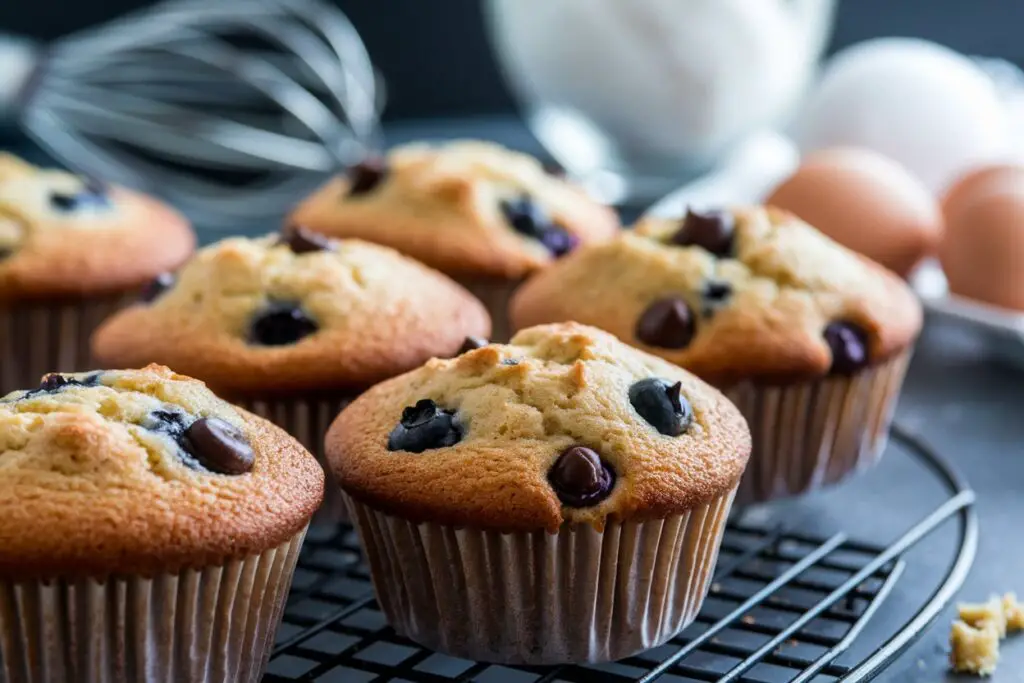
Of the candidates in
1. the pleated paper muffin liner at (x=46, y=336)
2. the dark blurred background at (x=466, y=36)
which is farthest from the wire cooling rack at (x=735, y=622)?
the dark blurred background at (x=466, y=36)

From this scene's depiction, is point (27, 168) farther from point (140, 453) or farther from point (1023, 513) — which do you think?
point (1023, 513)

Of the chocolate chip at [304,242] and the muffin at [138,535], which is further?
the chocolate chip at [304,242]

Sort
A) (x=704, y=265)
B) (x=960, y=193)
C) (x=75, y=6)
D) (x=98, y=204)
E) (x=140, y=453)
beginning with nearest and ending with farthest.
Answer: (x=140, y=453) < (x=704, y=265) < (x=98, y=204) < (x=960, y=193) < (x=75, y=6)

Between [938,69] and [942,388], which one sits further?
[938,69]

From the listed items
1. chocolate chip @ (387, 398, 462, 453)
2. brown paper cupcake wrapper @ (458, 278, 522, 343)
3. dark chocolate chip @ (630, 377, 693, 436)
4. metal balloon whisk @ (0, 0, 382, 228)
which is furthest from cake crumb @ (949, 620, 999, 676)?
metal balloon whisk @ (0, 0, 382, 228)

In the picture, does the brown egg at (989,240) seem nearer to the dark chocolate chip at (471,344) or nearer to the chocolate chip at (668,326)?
the chocolate chip at (668,326)

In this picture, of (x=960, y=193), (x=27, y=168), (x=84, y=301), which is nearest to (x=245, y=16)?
(x=27, y=168)

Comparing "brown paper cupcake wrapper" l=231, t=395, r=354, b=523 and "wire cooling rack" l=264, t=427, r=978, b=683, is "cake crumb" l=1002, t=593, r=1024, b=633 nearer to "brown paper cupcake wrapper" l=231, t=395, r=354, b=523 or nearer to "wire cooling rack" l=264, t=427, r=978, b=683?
"wire cooling rack" l=264, t=427, r=978, b=683
